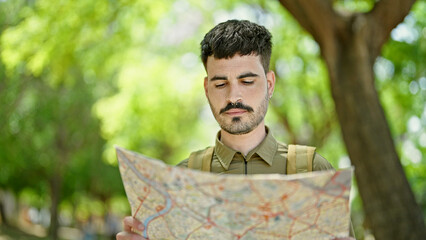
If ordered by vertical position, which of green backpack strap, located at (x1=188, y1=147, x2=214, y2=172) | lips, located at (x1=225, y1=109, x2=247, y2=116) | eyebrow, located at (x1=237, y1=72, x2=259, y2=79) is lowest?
green backpack strap, located at (x1=188, y1=147, x2=214, y2=172)

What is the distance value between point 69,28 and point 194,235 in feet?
25.0

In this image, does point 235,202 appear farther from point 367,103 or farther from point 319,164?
point 367,103

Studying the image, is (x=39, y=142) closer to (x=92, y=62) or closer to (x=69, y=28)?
(x=92, y=62)

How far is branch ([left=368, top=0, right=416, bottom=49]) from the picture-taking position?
22.5ft

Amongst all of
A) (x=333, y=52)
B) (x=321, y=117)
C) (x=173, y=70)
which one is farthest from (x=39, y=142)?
(x=333, y=52)

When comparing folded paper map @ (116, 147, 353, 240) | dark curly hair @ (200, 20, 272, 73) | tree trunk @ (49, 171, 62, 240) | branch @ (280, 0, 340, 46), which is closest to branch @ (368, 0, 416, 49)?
branch @ (280, 0, 340, 46)

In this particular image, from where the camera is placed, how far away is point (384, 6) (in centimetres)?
693

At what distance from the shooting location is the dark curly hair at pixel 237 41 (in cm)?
233

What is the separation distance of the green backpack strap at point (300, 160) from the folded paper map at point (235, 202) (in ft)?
1.48

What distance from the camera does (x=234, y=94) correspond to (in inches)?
90.3

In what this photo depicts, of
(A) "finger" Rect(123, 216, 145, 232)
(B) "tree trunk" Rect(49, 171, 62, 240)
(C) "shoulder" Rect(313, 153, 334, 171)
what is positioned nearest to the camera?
(A) "finger" Rect(123, 216, 145, 232)

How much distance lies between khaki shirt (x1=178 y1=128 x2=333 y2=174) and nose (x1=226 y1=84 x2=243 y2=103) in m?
0.23

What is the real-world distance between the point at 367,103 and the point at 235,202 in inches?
215

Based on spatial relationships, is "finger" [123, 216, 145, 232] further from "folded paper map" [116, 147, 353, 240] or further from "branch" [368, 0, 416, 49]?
"branch" [368, 0, 416, 49]
